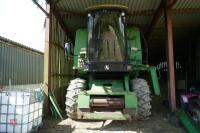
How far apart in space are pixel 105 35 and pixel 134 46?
1.61 meters

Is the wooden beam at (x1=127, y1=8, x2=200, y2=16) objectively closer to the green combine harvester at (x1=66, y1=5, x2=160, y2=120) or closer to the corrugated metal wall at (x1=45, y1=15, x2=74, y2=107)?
the green combine harvester at (x1=66, y1=5, x2=160, y2=120)

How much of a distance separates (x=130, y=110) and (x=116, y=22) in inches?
97.4

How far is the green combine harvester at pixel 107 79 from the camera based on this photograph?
7.66 meters

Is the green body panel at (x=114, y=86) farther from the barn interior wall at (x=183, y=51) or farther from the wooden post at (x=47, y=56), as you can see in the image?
the barn interior wall at (x=183, y=51)

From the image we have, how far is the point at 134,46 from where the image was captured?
32.1 ft

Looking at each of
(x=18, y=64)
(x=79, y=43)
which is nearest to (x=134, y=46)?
(x=79, y=43)

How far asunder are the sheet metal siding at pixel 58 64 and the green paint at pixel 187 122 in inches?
166

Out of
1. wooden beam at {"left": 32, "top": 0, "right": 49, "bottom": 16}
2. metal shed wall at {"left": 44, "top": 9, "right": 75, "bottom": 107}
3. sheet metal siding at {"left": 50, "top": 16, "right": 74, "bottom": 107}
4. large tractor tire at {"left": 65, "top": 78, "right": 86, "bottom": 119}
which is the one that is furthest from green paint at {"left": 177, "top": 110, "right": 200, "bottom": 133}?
wooden beam at {"left": 32, "top": 0, "right": 49, "bottom": 16}

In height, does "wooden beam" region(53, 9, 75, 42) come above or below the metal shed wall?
above

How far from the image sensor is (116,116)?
24.5 ft

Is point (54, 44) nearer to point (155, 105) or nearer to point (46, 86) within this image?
point (46, 86)

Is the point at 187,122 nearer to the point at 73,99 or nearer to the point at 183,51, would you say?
the point at 73,99

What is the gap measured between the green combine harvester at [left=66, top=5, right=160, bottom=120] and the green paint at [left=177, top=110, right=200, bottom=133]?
0.90m

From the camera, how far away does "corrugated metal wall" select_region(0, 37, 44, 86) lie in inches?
462
